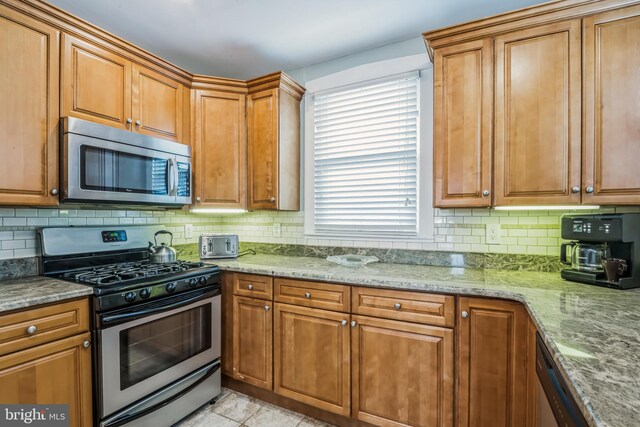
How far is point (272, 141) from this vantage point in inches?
98.1

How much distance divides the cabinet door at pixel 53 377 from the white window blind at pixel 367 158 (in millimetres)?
1721

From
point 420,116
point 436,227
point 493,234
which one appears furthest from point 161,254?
point 493,234

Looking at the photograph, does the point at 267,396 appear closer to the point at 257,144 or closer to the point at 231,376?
the point at 231,376

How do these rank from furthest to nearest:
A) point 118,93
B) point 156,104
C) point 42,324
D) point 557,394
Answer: point 156,104 → point 118,93 → point 42,324 → point 557,394

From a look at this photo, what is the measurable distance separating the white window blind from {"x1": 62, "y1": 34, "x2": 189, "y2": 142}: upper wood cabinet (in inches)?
45.0

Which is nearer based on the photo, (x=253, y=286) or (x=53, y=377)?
(x=53, y=377)

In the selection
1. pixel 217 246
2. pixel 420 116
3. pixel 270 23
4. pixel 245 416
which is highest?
pixel 270 23

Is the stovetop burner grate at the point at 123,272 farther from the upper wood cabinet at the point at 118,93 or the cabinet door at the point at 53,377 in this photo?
the upper wood cabinet at the point at 118,93

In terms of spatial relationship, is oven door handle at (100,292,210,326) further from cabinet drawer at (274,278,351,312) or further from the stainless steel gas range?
cabinet drawer at (274,278,351,312)

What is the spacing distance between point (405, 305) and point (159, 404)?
1490 mm

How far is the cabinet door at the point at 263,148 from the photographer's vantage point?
8.16 ft

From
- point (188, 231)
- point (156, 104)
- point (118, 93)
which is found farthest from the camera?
point (188, 231)

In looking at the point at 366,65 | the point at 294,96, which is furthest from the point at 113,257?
the point at 366,65

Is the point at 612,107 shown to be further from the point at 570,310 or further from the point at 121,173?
the point at 121,173
